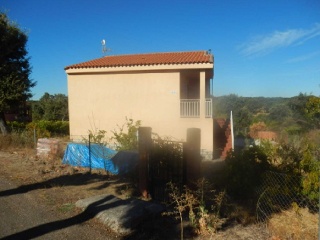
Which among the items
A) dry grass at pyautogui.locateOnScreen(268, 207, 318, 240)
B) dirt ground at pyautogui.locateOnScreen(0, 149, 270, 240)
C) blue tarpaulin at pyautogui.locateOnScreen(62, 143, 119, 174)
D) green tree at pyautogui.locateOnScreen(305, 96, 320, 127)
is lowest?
dry grass at pyautogui.locateOnScreen(268, 207, 318, 240)

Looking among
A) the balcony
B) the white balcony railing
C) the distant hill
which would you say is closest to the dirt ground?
the balcony

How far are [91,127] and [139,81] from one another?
3.80 m

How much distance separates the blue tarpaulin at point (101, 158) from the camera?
8523mm

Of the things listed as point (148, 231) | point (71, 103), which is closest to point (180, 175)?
point (148, 231)

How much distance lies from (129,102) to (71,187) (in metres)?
7.28

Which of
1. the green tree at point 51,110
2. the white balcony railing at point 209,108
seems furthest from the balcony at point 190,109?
the green tree at point 51,110

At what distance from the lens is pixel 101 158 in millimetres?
9555

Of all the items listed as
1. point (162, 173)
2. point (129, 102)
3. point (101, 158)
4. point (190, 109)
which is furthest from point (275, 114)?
point (162, 173)

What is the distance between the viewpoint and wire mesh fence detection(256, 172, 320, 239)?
16.7 ft

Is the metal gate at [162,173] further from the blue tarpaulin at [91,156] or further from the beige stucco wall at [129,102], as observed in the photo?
the beige stucco wall at [129,102]

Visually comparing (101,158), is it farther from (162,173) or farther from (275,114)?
(275,114)

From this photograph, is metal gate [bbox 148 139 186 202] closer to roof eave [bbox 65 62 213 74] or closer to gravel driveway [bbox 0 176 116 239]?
gravel driveway [bbox 0 176 116 239]

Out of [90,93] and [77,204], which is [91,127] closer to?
[90,93]

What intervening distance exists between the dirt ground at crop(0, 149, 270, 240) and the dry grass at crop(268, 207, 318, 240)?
27 cm
